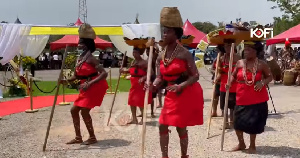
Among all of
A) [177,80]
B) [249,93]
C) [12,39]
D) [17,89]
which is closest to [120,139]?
[249,93]

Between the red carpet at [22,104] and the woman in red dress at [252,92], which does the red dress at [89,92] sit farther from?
the red carpet at [22,104]

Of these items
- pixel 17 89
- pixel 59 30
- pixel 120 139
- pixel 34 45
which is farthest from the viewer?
pixel 17 89

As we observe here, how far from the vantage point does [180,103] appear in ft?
15.4

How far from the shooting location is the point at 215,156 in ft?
18.4

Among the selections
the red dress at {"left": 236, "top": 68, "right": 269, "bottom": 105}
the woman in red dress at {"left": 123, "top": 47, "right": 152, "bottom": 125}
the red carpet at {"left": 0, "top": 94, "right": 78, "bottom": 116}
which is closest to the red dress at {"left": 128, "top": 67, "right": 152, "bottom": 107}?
the woman in red dress at {"left": 123, "top": 47, "right": 152, "bottom": 125}

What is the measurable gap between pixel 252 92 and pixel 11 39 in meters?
9.15

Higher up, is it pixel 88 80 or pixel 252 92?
pixel 88 80

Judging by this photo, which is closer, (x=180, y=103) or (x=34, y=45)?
(x=180, y=103)

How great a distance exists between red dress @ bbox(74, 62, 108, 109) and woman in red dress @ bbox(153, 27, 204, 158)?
5.63 feet

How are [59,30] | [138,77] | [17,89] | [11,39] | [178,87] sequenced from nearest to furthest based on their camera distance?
[178,87] < [138,77] < [11,39] < [59,30] < [17,89]

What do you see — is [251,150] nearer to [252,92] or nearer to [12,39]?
[252,92]

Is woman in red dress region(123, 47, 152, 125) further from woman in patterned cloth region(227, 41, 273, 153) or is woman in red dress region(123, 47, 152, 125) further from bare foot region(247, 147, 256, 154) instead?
bare foot region(247, 147, 256, 154)

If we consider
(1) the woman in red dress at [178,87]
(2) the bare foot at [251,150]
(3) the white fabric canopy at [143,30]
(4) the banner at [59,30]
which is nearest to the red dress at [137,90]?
(2) the bare foot at [251,150]

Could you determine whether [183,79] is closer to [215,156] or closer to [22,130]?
[215,156]
